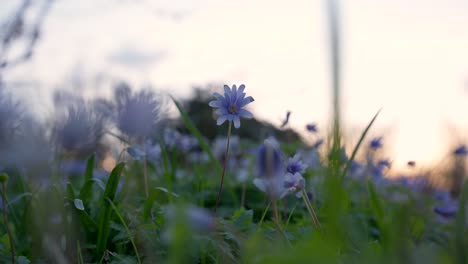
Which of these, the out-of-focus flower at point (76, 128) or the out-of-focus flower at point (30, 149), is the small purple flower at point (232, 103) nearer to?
the out-of-focus flower at point (76, 128)

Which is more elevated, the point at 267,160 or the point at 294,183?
the point at 267,160

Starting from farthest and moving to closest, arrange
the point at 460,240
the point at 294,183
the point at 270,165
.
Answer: the point at 294,183, the point at 270,165, the point at 460,240

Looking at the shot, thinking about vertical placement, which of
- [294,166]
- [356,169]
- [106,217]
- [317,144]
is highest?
[294,166]

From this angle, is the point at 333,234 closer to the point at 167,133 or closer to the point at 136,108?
the point at 136,108

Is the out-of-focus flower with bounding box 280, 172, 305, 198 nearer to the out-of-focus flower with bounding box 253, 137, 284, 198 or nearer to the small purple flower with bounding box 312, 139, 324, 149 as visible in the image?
the out-of-focus flower with bounding box 253, 137, 284, 198

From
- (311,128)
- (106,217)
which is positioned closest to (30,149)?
(106,217)

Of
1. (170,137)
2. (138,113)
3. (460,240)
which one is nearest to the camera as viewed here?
(460,240)

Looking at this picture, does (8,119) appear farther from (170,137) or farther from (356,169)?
(356,169)

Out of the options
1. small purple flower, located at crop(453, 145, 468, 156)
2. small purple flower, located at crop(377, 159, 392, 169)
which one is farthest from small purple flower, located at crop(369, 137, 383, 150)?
small purple flower, located at crop(453, 145, 468, 156)
